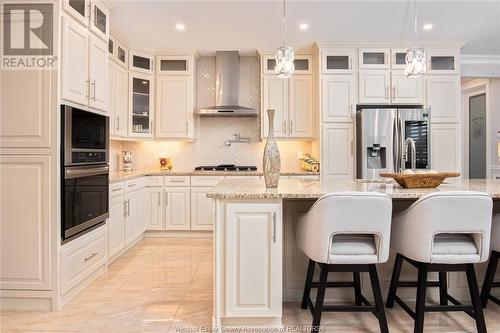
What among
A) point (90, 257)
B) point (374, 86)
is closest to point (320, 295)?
point (90, 257)

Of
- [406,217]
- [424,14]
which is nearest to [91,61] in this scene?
[406,217]

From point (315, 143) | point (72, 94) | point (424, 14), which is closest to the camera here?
point (72, 94)

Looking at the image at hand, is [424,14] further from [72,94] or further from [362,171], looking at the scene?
[72,94]

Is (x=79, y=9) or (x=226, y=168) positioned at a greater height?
(x=79, y=9)

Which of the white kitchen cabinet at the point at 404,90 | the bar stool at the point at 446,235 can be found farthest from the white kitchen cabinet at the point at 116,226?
the white kitchen cabinet at the point at 404,90

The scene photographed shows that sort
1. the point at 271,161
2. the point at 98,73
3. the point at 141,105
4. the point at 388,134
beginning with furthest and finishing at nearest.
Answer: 1. the point at 141,105
2. the point at 388,134
3. the point at 98,73
4. the point at 271,161

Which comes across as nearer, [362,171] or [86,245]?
[86,245]

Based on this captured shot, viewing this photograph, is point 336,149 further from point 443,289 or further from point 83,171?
point 83,171

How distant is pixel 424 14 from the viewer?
361cm

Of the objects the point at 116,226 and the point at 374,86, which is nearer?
the point at 116,226

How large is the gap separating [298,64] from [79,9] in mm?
3011

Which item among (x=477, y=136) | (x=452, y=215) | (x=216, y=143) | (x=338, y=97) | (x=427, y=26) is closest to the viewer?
(x=452, y=215)

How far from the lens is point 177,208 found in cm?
458

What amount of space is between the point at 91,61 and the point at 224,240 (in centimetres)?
198
